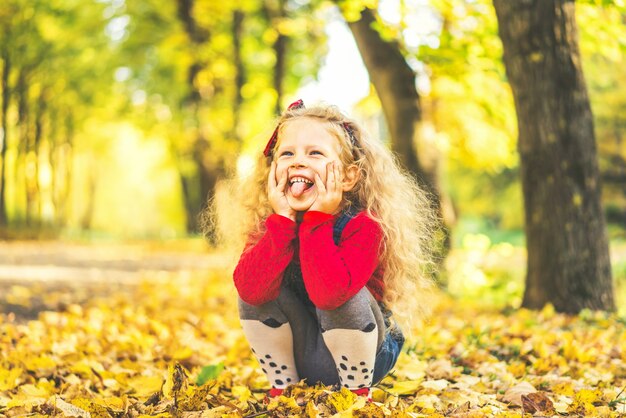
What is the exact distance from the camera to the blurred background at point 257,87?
726 cm

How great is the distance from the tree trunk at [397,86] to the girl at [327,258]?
450cm

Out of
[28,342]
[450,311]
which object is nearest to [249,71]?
[450,311]

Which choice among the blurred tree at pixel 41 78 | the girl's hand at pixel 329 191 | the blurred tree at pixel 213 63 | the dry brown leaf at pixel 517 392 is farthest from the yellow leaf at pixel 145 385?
the blurred tree at pixel 41 78

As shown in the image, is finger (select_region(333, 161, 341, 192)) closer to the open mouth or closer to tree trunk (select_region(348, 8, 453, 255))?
the open mouth

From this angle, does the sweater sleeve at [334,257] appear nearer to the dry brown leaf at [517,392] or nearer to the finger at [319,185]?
the finger at [319,185]

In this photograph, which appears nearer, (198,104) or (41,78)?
(198,104)

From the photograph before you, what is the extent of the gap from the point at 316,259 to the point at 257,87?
15.5 m

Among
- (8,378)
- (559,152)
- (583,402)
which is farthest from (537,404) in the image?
(559,152)

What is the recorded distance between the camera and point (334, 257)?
2291mm

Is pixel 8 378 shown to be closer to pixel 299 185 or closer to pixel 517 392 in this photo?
pixel 299 185

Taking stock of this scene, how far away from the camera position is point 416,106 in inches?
286

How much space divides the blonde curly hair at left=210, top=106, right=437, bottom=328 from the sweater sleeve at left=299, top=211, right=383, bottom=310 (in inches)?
4.6

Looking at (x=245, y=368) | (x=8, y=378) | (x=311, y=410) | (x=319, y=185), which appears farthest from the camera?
(x=245, y=368)

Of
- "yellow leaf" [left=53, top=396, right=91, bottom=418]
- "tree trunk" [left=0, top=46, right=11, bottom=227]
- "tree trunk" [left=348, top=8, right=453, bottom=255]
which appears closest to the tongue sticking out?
"yellow leaf" [left=53, top=396, right=91, bottom=418]
